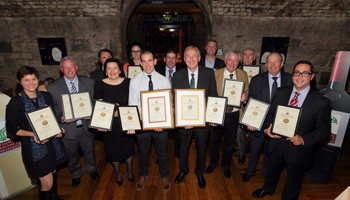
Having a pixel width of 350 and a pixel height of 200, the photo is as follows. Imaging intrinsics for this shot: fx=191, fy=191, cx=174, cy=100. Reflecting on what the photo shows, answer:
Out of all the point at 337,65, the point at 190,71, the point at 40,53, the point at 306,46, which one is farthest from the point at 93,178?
the point at 306,46

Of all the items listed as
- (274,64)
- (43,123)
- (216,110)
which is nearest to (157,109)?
(216,110)

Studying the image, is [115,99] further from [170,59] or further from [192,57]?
[170,59]

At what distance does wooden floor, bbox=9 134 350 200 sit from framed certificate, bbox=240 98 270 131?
1.19 metres

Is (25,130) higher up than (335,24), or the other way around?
(335,24)

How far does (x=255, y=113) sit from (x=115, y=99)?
1.99 m

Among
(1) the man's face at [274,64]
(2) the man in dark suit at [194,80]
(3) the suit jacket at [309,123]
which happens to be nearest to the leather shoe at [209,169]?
(2) the man in dark suit at [194,80]

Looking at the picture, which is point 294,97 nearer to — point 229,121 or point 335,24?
point 229,121

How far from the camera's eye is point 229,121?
3.14m

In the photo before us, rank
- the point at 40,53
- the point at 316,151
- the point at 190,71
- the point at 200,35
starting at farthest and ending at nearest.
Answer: the point at 200,35 → the point at 40,53 → the point at 316,151 → the point at 190,71

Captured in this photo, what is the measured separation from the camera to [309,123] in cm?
221

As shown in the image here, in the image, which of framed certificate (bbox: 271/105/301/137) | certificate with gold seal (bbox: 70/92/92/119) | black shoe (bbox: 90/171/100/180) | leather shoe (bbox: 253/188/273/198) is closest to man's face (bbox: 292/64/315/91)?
framed certificate (bbox: 271/105/301/137)

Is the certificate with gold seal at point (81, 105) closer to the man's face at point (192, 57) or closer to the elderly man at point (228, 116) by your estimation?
the man's face at point (192, 57)

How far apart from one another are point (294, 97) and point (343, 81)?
50.7 inches

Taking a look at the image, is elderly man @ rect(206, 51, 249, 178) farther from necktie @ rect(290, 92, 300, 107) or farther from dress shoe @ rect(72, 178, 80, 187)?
dress shoe @ rect(72, 178, 80, 187)
